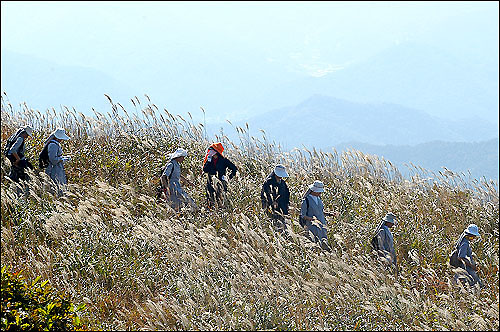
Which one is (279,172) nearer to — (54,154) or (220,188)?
(220,188)

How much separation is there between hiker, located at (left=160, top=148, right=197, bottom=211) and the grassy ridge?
0.96 feet

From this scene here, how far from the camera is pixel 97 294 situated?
4598 millimetres

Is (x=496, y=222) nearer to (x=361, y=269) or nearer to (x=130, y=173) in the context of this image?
Result: (x=361, y=269)

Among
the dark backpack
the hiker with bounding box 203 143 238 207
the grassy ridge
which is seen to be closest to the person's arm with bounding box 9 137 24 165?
the grassy ridge

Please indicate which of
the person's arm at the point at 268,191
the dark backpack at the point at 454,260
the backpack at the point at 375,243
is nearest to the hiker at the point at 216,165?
the person's arm at the point at 268,191

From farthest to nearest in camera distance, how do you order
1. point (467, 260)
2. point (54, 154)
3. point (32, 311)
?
1. point (54, 154)
2. point (467, 260)
3. point (32, 311)

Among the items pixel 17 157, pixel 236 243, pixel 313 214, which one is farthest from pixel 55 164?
pixel 313 214

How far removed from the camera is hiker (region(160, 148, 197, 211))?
6917mm

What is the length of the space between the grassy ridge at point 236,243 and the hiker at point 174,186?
0.29 meters

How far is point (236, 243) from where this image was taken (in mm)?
5883

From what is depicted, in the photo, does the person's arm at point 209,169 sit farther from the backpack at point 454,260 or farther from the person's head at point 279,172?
the backpack at point 454,260

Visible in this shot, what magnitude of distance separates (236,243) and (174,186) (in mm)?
1676

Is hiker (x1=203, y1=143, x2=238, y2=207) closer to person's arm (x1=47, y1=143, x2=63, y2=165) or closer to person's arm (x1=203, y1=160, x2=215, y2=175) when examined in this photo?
person's arm (x1=203, y1=160, x2=215, y2=175)

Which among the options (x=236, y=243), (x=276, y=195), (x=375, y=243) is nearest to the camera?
(x=236, y=243)
